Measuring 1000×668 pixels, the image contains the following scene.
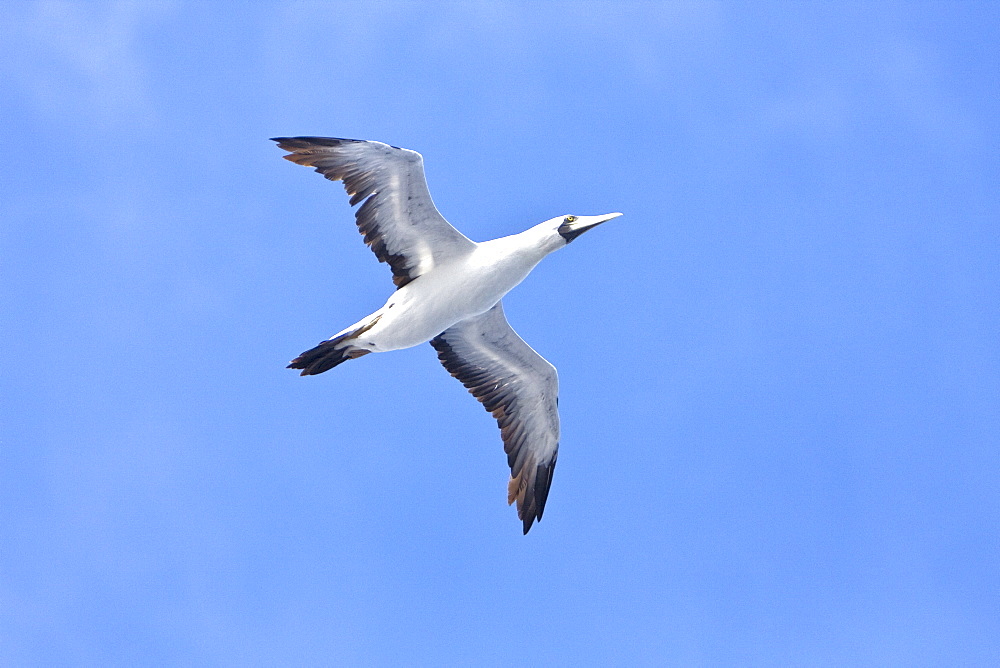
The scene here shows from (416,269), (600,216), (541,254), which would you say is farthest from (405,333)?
(600,216)

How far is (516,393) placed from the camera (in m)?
19.1

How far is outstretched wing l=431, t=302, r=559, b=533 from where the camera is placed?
18719mm

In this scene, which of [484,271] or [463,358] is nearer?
[484,271]

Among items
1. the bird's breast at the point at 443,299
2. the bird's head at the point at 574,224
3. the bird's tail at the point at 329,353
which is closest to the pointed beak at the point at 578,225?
the bird's head at the point at 574,224

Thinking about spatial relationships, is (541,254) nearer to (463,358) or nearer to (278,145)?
(463,358)

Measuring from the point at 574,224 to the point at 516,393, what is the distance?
315 cm

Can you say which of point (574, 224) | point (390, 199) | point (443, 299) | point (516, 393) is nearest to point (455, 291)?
point (443, 299)

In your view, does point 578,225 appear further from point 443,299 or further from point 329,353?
point 329,353

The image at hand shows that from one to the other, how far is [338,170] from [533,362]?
14.9 feet

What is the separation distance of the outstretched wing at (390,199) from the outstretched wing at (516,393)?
57.2 inches

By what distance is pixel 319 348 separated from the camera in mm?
17453

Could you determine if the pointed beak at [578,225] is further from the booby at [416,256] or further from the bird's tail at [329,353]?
the bird's tail at [329,353]

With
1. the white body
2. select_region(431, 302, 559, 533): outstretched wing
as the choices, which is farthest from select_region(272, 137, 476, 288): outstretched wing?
select_region(431, 302, 559, 533): outstretched wing

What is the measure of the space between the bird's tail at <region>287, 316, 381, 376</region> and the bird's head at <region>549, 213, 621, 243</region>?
317 cm
